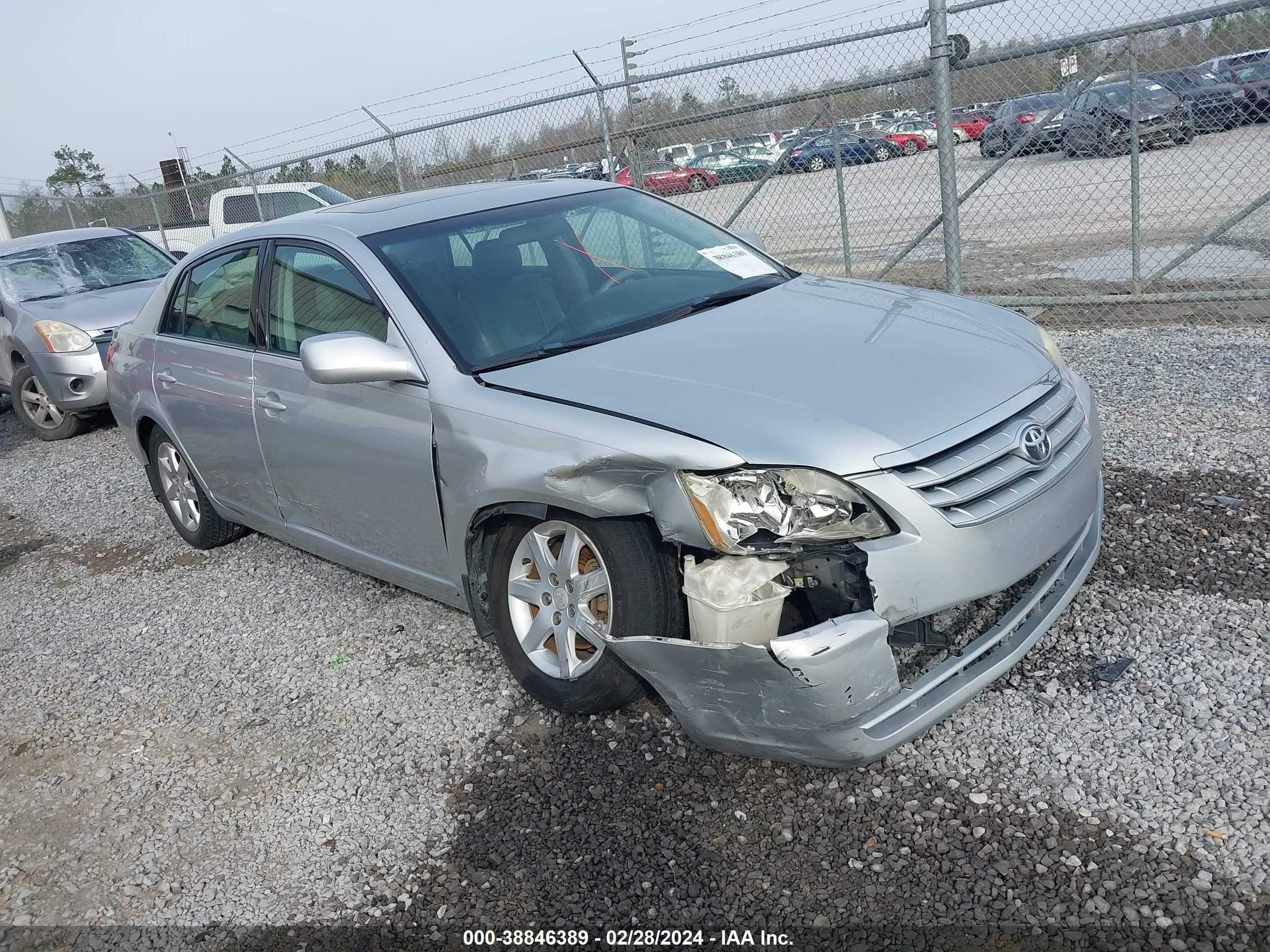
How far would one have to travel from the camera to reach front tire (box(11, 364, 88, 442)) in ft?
30.4

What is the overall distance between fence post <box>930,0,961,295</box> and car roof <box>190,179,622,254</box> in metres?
3.51

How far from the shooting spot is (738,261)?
4500 mm

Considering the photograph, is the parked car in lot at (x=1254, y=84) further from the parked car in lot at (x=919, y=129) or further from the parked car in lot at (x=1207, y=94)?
the parked car in lot at (x=919, y=129)

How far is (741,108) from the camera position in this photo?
8.87 meters

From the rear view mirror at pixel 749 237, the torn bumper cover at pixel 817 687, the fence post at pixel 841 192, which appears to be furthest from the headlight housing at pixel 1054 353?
the fence post at pixel 841 192

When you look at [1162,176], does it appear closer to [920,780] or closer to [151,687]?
[920,780]

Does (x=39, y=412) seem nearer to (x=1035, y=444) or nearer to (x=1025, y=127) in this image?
(x=1025, y=127)

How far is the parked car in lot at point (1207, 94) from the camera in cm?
697

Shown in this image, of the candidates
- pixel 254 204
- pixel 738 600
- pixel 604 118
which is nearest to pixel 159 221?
pixel 254 204

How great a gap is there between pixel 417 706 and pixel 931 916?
202 centimetres

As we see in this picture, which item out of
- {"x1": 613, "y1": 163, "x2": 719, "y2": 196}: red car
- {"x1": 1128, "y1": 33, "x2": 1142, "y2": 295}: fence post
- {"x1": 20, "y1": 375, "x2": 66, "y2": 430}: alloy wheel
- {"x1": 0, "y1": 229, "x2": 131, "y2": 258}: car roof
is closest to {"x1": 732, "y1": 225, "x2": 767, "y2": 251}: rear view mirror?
{"x1": 1128, "y1": 33, "x2": 1142, "y2": 295}: fence post

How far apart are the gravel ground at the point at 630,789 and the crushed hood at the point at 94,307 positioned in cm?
466

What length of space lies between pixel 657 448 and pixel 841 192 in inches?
258

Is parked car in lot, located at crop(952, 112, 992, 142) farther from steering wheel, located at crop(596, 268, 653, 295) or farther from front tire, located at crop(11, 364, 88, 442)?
front tire, located at crop(11, 364, 88, 442)
